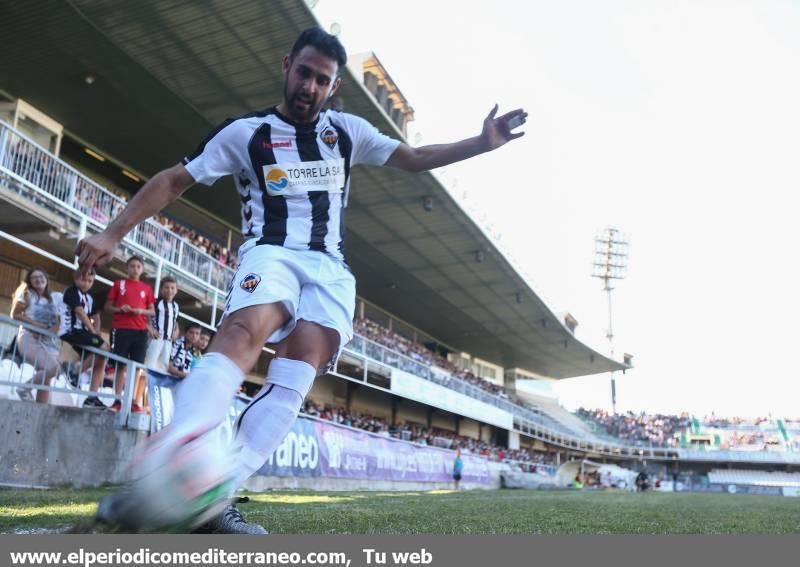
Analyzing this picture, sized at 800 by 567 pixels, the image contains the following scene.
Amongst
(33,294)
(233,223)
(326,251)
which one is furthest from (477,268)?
(326,251)

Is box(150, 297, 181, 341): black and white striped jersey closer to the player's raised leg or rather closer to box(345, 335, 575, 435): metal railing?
the player's raised leg

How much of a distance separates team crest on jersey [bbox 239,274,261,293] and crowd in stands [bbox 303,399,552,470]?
55.0 ft

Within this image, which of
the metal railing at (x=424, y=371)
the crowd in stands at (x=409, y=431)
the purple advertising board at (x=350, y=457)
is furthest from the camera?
the metal railing at (x=424, y=371)

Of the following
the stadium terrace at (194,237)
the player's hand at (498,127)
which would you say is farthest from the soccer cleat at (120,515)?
the player's hand at (498,127)

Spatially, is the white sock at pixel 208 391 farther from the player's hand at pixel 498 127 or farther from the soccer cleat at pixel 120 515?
the player's hand at pixel 498 127

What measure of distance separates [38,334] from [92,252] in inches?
222

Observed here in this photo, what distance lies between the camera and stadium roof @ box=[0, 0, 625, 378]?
1373 cm

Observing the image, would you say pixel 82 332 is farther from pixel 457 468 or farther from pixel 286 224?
pixel 457 468

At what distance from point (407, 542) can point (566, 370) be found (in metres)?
52.1

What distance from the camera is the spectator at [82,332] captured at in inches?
291

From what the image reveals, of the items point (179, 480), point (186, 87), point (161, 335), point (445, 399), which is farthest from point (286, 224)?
point (445, 399)

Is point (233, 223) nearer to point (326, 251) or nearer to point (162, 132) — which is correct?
point (162, 132)

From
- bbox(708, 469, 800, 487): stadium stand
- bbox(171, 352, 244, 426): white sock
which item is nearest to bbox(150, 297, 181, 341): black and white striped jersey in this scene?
bbox(171, 352, 244, 426): white sock

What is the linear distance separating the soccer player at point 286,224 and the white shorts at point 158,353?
7.16 m
